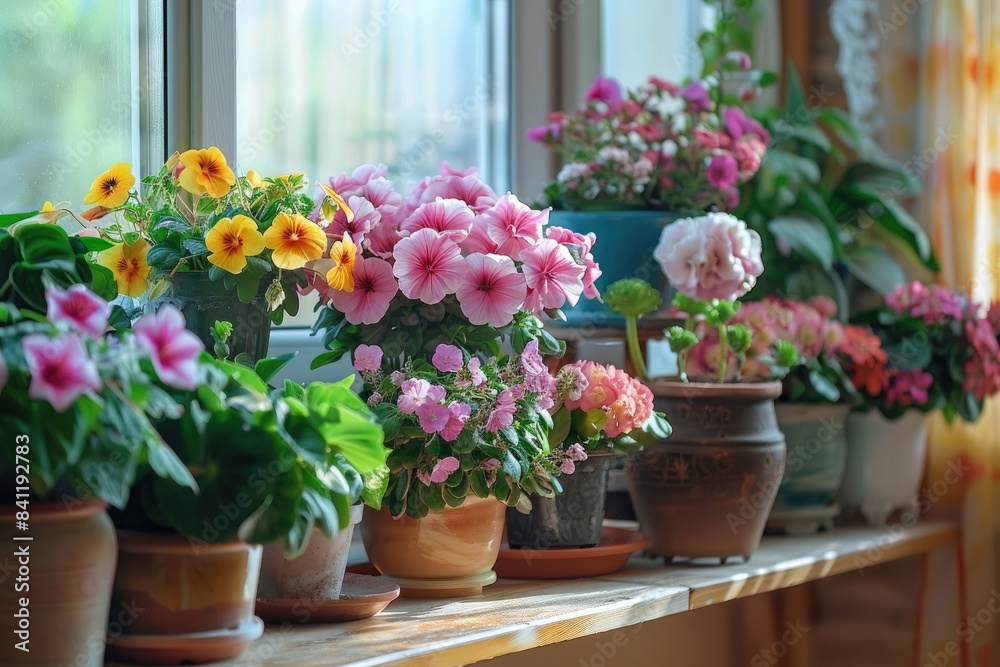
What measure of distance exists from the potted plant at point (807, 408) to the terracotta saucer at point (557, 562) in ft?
1.41

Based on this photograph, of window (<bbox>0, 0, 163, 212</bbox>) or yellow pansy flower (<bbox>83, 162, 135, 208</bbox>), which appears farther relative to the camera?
window (<bbox>0, 0, 163, 212</bbox>)

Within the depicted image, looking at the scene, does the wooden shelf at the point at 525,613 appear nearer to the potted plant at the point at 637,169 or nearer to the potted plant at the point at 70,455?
the potted plant at the point at 70,455

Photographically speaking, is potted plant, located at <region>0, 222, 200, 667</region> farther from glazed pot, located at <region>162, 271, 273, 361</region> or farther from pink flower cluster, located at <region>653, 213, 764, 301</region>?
pink flower cluster, located at <region>653, 213, 764, 301</region>

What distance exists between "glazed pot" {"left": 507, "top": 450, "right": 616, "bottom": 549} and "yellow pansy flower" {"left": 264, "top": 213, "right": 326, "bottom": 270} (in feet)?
1.35

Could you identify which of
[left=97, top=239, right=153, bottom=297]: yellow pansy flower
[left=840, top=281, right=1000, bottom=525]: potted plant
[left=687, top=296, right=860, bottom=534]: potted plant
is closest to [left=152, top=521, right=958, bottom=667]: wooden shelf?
[left=687, top=296, right=860, bottom=534]: potted plant

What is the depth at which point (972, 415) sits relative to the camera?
1697 mm

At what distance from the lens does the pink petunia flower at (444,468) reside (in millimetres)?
1032

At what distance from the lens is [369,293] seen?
1.09m

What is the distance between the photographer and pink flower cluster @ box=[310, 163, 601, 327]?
1.06 metres

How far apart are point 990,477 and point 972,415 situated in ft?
0.61

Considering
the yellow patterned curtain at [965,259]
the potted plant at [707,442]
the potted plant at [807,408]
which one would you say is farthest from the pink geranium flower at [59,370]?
the yellow patterned curtain at [965,259]

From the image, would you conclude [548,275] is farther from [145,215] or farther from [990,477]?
[990,477]

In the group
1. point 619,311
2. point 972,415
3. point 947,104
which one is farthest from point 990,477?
point 619,311

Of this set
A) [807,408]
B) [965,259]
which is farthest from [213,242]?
[965,259]
